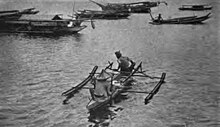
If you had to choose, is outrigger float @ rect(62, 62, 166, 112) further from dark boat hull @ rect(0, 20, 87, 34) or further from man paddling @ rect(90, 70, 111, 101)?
dark boat hull @ rect(0, 20, 87, 34)

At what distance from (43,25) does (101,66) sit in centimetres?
2332

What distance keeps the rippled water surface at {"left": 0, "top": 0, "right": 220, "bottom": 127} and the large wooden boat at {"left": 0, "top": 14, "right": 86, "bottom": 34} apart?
1974 millimetres

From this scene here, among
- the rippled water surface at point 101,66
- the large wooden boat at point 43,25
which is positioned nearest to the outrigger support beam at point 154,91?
the rippled water surface at point 101,66

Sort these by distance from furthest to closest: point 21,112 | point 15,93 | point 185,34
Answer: point 185,34 → point 15,93 → point 21,112

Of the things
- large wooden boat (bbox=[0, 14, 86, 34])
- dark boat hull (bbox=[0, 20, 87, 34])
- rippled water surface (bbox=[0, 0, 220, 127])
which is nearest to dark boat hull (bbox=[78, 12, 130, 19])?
large wooden boat (bbox=[0, 14, 86, 34])

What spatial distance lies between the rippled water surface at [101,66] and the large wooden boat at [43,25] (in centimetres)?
197

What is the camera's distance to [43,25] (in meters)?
45.2

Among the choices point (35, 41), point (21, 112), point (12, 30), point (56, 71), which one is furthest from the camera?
point (12, 30)

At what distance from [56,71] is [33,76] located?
2316mm

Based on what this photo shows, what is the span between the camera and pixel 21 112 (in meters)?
15.5

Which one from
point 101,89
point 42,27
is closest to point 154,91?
point 101,89

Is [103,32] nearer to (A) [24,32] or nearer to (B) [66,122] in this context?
(A) [24,32]

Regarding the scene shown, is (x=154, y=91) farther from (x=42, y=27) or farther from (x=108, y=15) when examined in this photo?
(x=108, y=15)

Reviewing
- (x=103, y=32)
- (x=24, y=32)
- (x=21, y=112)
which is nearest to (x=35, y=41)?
(x=24, y=32)
